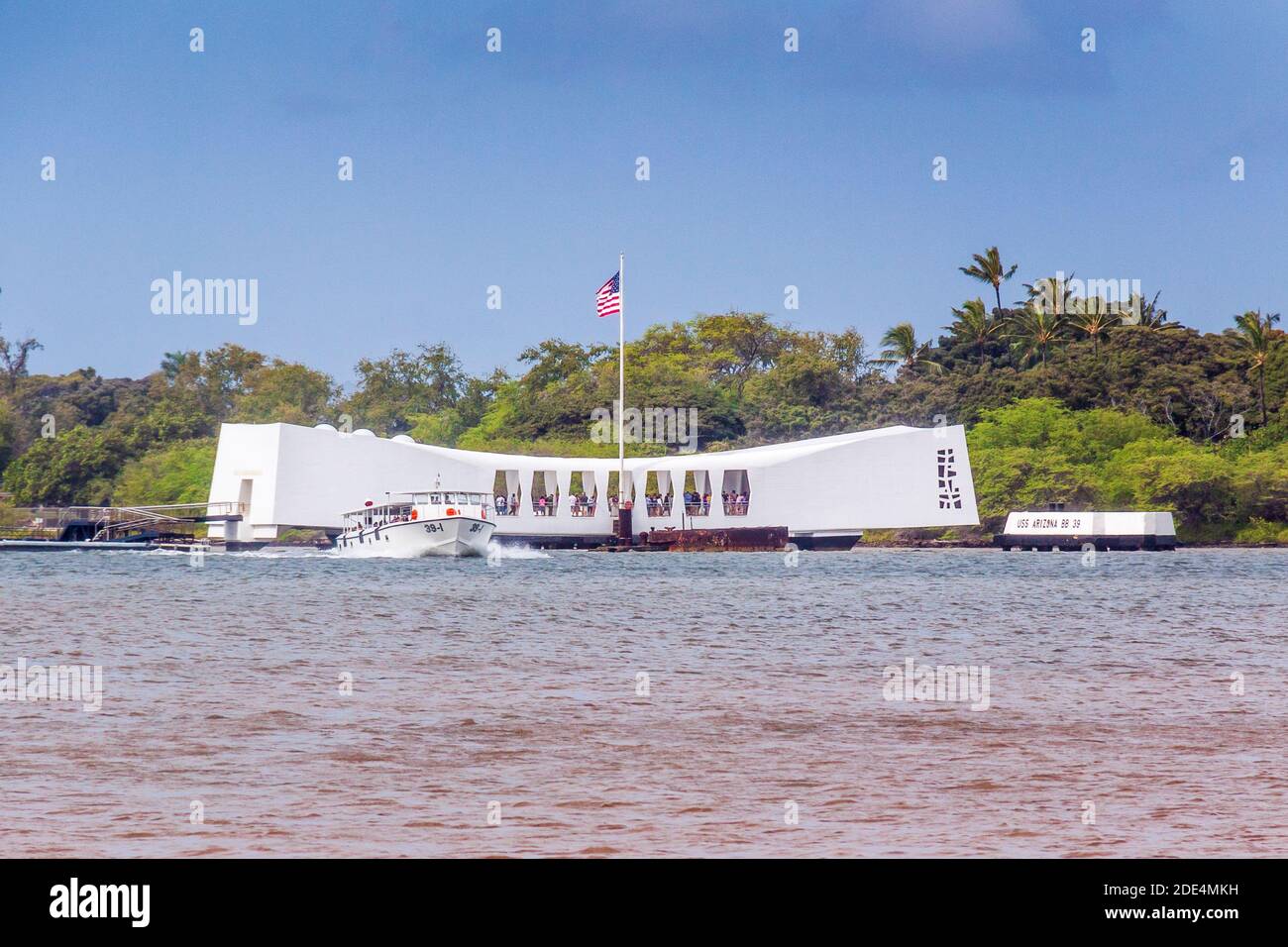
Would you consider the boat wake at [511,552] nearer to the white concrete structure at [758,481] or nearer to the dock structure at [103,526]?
the white concrete structure at [758,481]

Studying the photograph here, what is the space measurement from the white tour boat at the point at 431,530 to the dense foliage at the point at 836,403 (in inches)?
1307

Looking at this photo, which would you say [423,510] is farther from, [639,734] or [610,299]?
[639,734]

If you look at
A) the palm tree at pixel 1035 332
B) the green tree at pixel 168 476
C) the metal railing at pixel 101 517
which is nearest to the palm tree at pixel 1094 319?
the palm tree at pixel 1035 332

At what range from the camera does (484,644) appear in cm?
2380

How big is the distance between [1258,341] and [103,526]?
189ft

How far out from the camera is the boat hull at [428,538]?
2221 inches

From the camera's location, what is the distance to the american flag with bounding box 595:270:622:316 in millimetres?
57438

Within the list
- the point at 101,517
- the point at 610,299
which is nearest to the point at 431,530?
the point at 610,299

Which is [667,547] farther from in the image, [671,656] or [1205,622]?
[671,656]

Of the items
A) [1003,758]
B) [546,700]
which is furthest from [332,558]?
[1003,758]

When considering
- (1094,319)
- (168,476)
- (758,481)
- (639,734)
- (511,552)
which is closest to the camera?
(639,734)

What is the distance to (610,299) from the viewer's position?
189 feet

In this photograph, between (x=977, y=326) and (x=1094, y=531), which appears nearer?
(x=1094, y=531)

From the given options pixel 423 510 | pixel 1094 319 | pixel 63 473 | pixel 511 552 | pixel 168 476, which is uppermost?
pixel 1094 319
